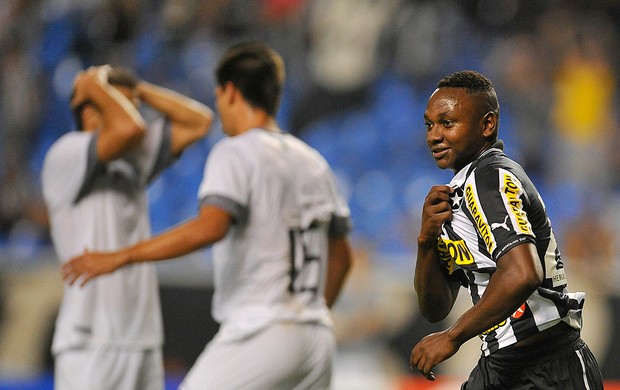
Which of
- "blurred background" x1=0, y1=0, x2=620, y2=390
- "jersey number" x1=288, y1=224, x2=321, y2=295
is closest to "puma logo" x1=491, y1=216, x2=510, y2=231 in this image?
"jersey number" x1=288, y1=224, x2=321, y2=295

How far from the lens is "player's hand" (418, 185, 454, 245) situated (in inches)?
102

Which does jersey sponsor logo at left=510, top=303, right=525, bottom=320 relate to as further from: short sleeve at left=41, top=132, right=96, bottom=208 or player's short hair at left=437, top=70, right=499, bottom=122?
short sleeve at left=41, top=132, right=96, bottom=208

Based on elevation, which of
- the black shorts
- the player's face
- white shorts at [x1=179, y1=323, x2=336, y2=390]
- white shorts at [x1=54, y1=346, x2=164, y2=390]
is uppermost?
the player's face

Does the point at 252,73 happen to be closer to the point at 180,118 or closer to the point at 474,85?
the point at 180,118

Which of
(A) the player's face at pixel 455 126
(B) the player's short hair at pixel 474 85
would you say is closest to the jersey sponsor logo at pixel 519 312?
(A) the player's face at pixel 455 126

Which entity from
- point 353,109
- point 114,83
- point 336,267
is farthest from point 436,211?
point 353,109

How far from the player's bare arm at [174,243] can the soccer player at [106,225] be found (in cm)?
57

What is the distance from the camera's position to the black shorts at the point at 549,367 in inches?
100

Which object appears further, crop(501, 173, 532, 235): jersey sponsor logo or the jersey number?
the jersey number

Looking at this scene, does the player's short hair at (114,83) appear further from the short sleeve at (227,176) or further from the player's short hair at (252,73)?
the short sleeve at (227,176)

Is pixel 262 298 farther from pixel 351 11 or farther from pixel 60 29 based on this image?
pixel 60 29

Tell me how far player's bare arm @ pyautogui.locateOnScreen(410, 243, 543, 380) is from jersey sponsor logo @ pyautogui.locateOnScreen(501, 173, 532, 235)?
2.2 inches

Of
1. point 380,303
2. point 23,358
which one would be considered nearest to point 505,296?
point 380,303

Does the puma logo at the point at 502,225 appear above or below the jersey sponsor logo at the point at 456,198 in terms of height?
below
